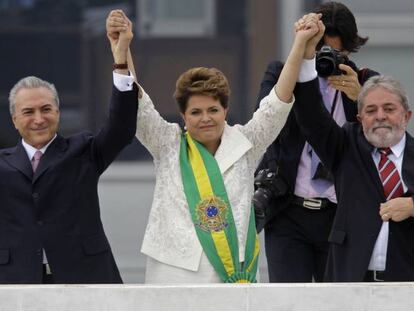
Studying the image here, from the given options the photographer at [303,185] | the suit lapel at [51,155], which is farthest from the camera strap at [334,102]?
the suit lapel at [51,155]

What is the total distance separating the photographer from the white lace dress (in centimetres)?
39

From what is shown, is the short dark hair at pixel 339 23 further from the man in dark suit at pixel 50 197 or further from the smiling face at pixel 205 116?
the man in dark suit at pixel 50 197

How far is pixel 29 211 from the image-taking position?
205 inches

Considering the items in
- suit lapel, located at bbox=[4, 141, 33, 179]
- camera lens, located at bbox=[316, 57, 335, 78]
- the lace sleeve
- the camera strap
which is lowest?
suit lapel, located at bbox=[4, 141, 33, 179]

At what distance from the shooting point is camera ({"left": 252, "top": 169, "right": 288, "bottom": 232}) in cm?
555

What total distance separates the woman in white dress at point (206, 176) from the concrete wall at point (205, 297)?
0.38 m

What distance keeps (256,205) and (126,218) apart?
3.81 metres

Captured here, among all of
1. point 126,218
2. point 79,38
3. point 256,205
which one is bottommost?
point 126,218

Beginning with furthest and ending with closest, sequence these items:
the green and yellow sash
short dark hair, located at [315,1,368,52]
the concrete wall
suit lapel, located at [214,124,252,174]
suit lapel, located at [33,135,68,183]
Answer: short dark hair, located at [315,1,368,52]
suit lapel, located at [33,135,68,183]
suit lapel, located at [214,124,252,174]
the green and yellow sash
the concrete wall

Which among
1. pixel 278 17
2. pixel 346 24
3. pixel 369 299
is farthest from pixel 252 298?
pixel 278 17

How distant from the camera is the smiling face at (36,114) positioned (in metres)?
5.24

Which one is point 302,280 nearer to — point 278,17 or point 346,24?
point 346,24

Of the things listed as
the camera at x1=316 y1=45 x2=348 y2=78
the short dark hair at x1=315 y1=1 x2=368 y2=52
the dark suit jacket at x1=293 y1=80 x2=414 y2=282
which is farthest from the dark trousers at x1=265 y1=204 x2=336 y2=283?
the short dark hair at x1=315 y1=1 x2=368 y2=52

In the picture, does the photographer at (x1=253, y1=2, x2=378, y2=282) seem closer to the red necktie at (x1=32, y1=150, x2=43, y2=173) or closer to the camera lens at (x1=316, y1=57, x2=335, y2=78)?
the camera lens at (x1=316, y1=57, x2=335, y2=78)
